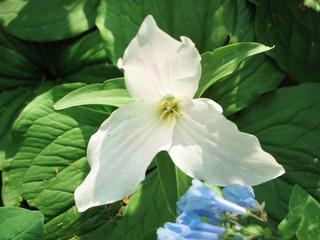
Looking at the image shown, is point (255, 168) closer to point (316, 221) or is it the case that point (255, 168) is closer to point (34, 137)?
point (316, 221)

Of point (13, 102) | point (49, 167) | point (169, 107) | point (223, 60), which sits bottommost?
point (49, 167)

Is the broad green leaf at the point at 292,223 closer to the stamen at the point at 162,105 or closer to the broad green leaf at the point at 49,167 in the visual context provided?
the stamen at the point at 162,105

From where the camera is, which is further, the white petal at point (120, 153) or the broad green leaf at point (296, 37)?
the broad green leaf at point (296, 37)

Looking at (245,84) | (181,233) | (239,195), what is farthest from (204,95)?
(181,233)

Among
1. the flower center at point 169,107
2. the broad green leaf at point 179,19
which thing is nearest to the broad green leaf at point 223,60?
the flower center at point 169,107

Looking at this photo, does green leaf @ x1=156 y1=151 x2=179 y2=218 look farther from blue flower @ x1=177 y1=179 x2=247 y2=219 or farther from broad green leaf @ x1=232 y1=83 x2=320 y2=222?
broad green leaf @ x1=232 y1=83 x2=320 y2=222

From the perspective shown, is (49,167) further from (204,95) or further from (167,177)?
(204,95)

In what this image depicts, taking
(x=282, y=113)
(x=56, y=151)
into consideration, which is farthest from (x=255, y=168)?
(x=56, y=151)

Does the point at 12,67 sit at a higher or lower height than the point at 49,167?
higher
